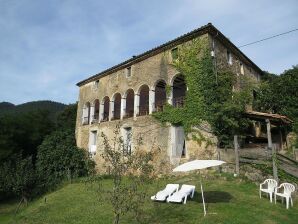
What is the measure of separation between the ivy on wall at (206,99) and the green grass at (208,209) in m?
3.12

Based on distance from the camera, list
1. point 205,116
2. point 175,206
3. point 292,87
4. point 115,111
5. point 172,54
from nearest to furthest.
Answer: point 175,206 < point 205,116 < point 172,54 < point 292,87 < point 115,111

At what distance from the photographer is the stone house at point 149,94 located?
1692 cm

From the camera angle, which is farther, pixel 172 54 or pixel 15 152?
pixel 15 152

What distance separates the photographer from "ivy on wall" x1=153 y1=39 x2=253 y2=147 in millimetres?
15133

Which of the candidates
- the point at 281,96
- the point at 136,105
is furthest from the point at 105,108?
the point at 281,96

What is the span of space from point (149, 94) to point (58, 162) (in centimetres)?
966

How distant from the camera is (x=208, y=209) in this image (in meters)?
9.38

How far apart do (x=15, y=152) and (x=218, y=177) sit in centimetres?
1889

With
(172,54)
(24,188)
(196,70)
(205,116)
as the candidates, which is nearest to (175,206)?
(205,116)

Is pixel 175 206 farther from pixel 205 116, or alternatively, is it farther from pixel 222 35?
pixel 222 35

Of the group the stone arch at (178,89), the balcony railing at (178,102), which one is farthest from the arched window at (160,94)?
the balcony railing at (178,102)

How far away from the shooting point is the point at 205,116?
15469 mm

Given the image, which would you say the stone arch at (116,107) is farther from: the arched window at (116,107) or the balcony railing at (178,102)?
the balcony railing at (178,102)

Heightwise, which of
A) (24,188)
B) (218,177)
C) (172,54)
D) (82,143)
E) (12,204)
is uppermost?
(172,54)
